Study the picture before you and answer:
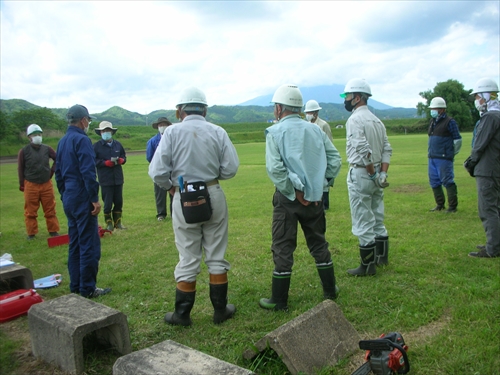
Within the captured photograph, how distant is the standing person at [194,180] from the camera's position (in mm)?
4664

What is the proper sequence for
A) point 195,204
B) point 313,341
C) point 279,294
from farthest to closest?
point 279,294 < point 195,204 < point 313,341

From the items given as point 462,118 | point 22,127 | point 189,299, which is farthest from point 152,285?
point 462,118

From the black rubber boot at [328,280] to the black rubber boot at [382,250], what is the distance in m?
1.36

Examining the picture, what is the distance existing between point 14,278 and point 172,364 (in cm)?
375

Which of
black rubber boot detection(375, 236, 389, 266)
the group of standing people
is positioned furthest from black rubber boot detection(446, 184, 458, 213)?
black rubber boot detection(375, 236, 389, 266)

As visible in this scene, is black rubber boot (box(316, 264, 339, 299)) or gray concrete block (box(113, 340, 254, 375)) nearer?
gray concrete block (box(113, 340, 254, 375))

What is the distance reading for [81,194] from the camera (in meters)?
5.65

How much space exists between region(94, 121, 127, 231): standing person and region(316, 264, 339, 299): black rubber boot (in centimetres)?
620

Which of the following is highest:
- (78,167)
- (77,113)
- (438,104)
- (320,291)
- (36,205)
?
(438,104)

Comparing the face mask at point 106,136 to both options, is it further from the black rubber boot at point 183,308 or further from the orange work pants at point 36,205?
the black rubber boot at point 183,308

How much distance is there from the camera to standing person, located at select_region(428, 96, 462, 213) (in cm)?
977

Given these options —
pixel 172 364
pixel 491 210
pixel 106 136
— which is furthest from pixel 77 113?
pixel 491 210

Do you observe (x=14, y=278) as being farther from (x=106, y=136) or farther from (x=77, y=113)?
(x=106, y=136)

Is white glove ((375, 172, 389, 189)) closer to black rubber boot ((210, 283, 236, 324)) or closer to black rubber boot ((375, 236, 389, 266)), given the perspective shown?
black rubber boot ((375, 236, 389, 266))
